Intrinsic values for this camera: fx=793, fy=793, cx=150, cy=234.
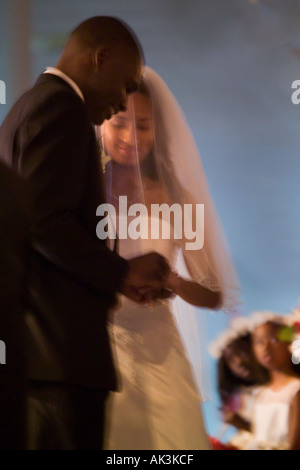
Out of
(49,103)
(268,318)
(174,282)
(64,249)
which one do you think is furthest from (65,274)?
(268,318)

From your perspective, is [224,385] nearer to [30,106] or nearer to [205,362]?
[205,362]

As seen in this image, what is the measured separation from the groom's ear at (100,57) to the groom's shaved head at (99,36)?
0.05 ft

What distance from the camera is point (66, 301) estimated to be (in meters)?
1.25

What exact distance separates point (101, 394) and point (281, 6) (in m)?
1.16

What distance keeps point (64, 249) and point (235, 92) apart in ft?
3.15

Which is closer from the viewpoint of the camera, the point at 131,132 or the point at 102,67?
the point at 102,67

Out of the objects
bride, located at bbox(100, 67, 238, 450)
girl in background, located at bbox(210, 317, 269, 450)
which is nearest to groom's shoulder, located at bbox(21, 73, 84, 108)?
bride, located at bbox(100, 67, 238, 450)

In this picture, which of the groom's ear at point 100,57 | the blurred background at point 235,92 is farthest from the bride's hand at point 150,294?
the blurred background at point 235,92

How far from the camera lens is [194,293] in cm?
181

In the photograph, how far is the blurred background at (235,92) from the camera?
1.95 m

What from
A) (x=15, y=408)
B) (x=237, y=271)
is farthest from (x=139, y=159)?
(x=15, y=408)

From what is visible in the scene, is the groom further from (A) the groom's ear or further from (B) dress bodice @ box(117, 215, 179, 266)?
(B) dress bodice @ box(117, 215, 179, 266)

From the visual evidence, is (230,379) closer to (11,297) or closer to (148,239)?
(148,239)

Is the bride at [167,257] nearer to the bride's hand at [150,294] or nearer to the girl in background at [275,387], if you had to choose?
the girl in background at [275,387]
